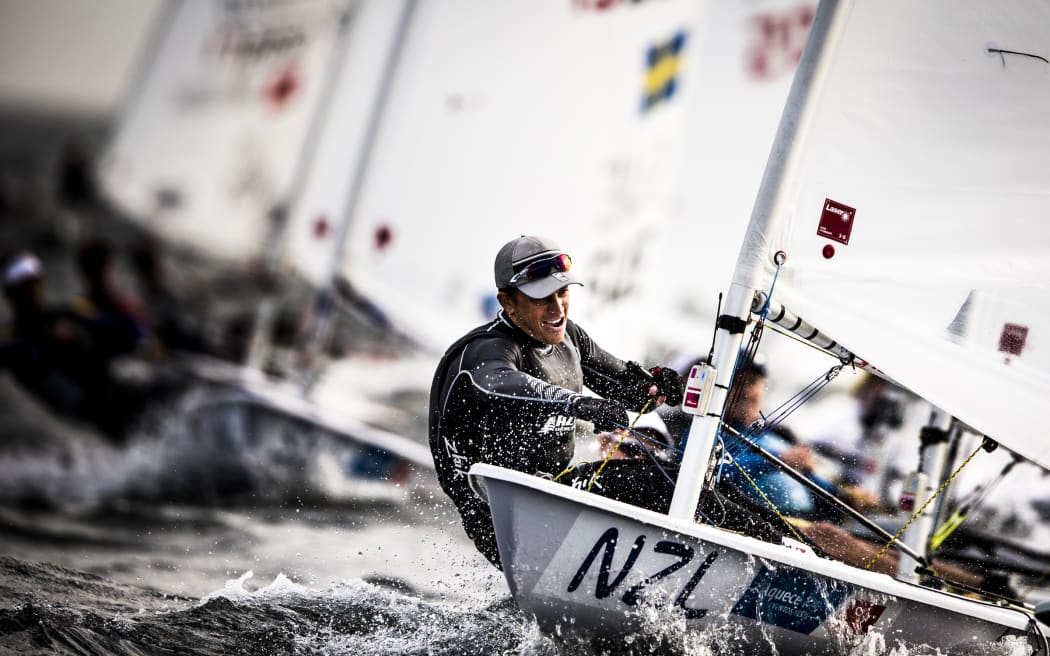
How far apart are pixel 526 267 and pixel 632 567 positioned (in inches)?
32.1

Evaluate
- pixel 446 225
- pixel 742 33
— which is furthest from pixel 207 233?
pixel 742 33

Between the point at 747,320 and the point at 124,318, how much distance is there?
5034mm

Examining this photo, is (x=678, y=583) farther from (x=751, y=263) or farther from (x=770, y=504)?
(x=751, y=263)

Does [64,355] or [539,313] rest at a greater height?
[539,313]

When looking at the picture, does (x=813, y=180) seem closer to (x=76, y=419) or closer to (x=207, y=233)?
(x=76, y=419)

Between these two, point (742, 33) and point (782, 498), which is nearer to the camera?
point (782, 498)

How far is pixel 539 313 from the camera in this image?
290cm

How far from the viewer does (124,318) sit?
6.80m

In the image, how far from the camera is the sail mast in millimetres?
2748

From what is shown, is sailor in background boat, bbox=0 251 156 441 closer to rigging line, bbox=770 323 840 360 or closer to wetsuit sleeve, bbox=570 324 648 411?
wetsuit sleeve, bbox=570 324 648 411

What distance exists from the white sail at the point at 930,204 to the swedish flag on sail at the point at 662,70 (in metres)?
2.93

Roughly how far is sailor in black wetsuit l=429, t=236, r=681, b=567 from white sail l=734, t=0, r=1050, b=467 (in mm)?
484

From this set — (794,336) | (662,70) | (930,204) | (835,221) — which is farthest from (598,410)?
(662,70)

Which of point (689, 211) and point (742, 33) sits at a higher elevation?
point (742, 33)
